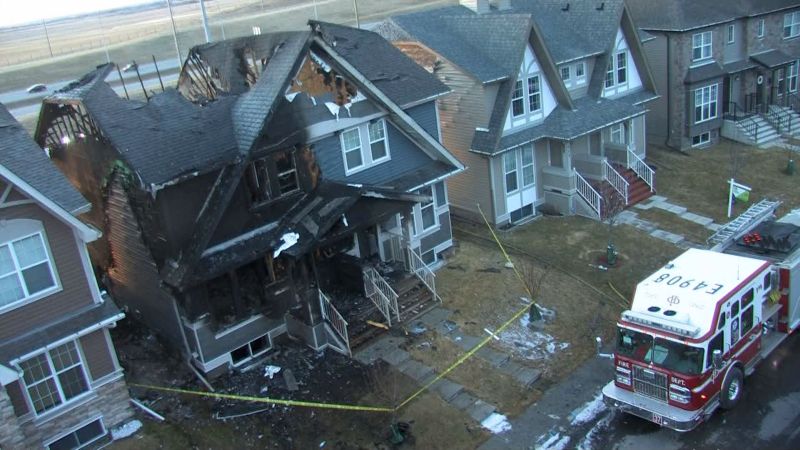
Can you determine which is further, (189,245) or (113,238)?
(113,238)

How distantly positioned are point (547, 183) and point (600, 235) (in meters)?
3.76

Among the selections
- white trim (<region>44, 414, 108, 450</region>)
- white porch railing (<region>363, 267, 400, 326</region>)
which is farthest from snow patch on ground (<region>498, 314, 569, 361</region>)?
white trim (<region>44, 414, 108, 450</region>)

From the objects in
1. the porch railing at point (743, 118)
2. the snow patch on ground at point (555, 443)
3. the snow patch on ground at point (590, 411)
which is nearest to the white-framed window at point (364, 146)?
the snow patch on ground at point (590, 411)

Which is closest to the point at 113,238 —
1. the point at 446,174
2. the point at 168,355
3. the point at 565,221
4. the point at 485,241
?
the point at 168,355

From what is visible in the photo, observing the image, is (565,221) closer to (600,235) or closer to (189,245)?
(600,235)

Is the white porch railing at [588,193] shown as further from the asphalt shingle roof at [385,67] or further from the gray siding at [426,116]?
the asphalt shingle roof at [385,67]

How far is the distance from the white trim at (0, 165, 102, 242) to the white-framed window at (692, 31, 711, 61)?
32.3 meters

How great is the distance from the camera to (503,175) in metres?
27.9

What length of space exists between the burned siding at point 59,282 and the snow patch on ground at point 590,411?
483 inches

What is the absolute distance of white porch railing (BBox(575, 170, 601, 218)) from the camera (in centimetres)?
2835

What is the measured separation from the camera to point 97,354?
16.4 meters

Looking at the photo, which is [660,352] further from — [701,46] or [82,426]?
[701,46]

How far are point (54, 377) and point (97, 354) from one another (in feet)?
3.49

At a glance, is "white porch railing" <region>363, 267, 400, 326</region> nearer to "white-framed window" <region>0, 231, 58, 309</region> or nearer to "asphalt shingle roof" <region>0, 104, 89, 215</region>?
"asphalt shingle roof" <region>0, 104, 89, 215</region>
